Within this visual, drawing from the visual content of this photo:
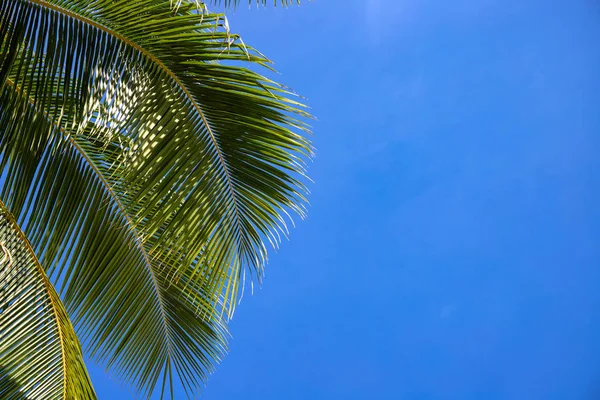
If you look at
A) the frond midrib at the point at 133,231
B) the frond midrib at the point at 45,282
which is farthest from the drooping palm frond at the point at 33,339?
the frond midrib at the point at 133,231

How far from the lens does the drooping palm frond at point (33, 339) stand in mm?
3059

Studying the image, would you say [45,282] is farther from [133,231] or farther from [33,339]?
[133,231]

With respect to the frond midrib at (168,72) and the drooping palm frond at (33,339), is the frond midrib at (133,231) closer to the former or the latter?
the drooping palm frond at (33,339)

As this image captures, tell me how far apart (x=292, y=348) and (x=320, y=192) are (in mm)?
3635

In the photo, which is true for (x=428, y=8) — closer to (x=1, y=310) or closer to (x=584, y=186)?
(x=584, y=186)

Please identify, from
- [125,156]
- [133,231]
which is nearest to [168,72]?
[125,156]

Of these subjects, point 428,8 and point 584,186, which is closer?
point 584,186

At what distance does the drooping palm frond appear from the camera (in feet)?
10.0

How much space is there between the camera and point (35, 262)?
326 centimetres

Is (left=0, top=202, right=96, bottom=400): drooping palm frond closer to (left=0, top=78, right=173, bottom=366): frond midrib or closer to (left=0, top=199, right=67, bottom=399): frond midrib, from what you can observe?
(left=0, top=199, right=67, bottom=399): frond midrib

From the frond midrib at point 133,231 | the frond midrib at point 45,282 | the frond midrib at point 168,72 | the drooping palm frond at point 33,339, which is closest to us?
the frond midrib at point 168,72

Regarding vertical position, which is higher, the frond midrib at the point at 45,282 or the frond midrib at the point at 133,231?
the frond midrib at the point at 133,231

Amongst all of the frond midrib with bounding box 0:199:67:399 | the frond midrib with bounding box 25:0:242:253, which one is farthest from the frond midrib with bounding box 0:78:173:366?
the frond midrib with bounding box 25:0:242:253

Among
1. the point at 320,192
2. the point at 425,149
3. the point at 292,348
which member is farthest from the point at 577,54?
the point at 292,348
